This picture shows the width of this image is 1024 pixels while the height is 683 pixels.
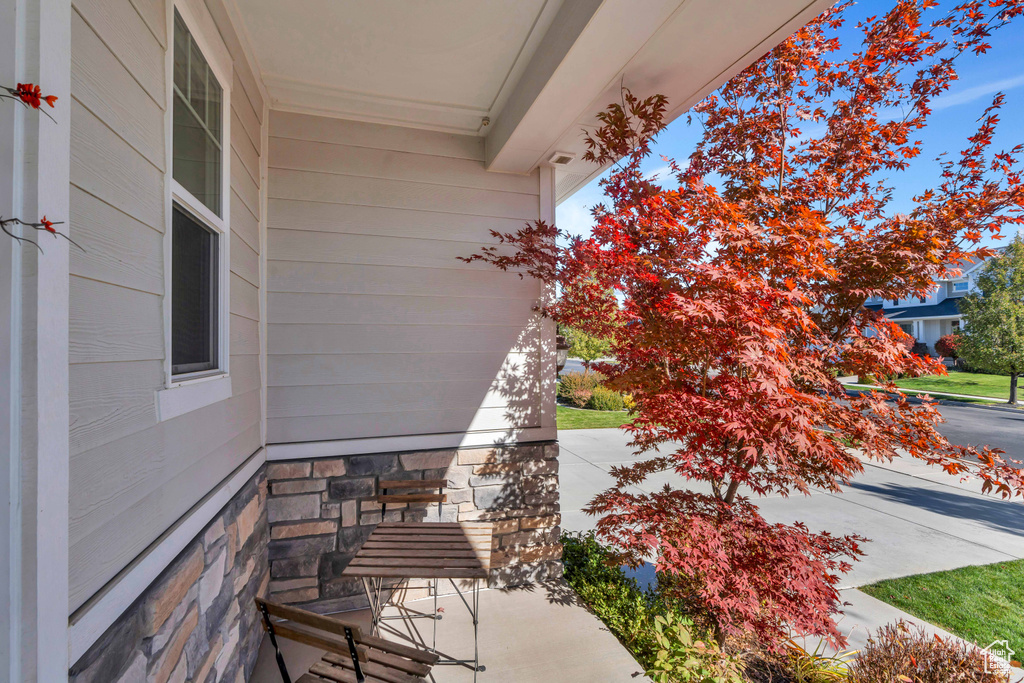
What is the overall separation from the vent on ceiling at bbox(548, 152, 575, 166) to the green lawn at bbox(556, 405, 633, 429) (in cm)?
690

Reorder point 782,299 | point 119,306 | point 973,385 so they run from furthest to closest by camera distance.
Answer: point 973,385, point 782,299, point 119,306

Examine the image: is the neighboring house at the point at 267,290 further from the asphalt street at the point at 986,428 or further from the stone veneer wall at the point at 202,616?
the asphalt street at the point at 986,428

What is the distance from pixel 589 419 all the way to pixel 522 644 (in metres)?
8.18

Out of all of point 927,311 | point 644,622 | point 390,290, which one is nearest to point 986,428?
point 927,311

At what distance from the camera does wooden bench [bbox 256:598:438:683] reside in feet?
4.89

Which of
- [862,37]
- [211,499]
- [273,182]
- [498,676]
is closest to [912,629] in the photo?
[498,676]

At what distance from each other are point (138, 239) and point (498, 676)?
2.35 m

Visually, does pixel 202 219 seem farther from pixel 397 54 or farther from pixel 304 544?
pixel 304 544

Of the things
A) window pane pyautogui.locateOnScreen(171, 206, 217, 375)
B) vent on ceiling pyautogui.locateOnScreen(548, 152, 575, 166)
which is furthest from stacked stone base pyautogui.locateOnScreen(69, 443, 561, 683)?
vent on ceiling pyautogui.locateOnScreen(548, 152, 575, 166)

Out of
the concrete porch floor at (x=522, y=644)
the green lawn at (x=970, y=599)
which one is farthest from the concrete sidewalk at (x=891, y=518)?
the concrete porch floor at (x=522, y=644)

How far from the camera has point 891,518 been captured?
15.5ft

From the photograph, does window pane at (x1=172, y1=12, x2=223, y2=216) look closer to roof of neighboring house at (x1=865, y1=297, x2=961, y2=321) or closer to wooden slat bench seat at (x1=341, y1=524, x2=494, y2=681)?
wooden slat bench seat at (x1=341, y1=524, x2=494, y2=681)

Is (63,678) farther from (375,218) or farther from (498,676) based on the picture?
(375,218)

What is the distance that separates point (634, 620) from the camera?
273 cm
